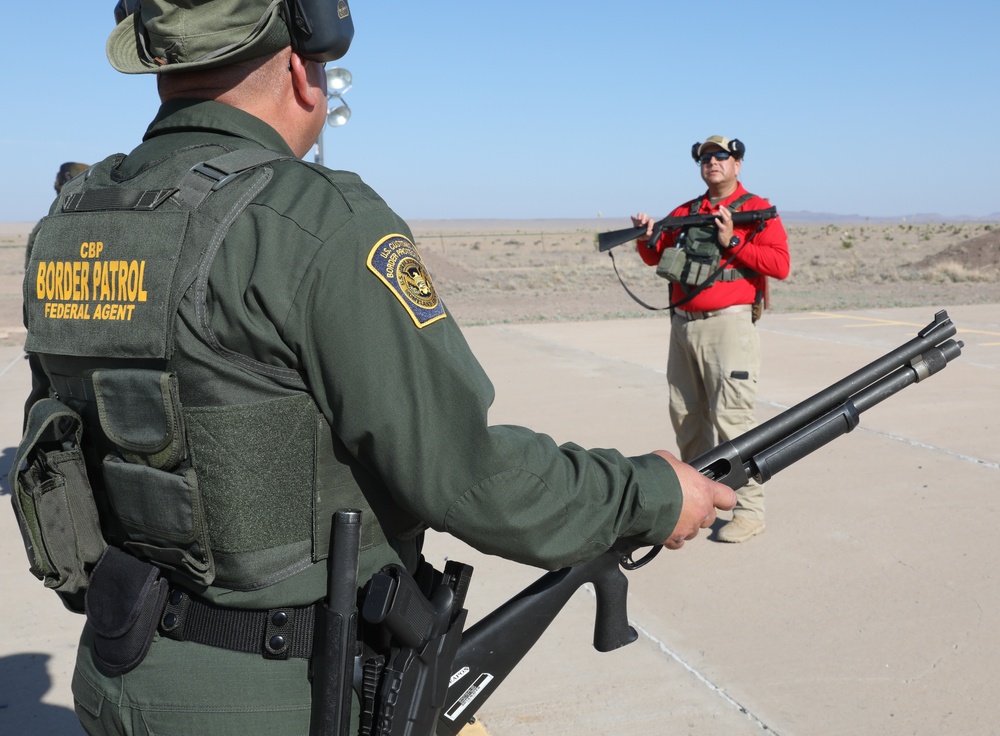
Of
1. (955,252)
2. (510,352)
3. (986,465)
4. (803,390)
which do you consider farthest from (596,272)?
(986,465)

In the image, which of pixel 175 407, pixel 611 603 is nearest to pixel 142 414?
pixel 175 407

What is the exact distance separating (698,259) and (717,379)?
2.22ft

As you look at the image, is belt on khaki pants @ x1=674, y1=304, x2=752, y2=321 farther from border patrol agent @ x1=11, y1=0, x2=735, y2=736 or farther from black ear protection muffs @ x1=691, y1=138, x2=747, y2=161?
border patrol agent @ x1=11, y1=0, x2=735, y2=736

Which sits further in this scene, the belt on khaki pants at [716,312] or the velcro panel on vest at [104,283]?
the belt on khaki pants at [716,312]

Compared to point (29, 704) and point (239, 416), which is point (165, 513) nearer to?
point (239, 416)

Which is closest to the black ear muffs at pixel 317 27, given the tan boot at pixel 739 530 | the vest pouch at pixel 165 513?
the vest pouch at pixel 165 513

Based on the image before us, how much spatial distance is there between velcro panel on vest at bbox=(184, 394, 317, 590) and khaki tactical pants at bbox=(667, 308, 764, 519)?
3.90 m

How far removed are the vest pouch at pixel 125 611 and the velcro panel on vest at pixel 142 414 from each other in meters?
0.22

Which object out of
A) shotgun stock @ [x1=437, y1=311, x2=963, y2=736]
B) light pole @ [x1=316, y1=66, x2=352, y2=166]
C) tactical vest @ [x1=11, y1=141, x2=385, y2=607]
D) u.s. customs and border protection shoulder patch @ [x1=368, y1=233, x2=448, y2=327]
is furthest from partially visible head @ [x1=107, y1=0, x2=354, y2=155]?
light pole @ [x1=316, y1=66, x2=352, y2=166]

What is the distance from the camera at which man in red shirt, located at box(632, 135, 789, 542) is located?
5.23 m

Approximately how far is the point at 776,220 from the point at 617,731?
3.07 meters

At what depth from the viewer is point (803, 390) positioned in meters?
8.97

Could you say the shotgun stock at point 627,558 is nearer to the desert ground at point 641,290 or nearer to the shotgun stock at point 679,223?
the shotgun stock at point 679,223

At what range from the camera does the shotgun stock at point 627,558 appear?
2086mm
